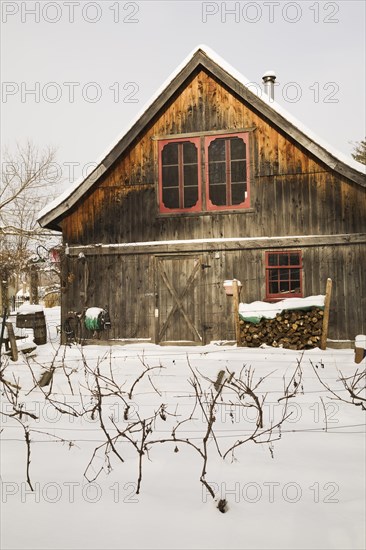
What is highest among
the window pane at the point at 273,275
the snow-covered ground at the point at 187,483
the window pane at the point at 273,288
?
the window pane at the point at 273,275

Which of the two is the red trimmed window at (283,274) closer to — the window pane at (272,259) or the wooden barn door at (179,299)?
the window pane at (272,259)

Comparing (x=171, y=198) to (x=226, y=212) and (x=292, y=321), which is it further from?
(x=292, y=321)

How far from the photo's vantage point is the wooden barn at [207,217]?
10766 millimetres

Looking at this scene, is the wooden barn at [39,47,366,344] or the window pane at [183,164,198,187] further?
the window pane at [183,164,198,187]

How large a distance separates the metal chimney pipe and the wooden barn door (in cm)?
624

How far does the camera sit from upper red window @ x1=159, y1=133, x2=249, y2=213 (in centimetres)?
1148

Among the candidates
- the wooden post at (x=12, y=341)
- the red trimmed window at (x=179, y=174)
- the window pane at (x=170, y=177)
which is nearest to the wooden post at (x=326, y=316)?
the red trimmed window at (x=179, y=174)

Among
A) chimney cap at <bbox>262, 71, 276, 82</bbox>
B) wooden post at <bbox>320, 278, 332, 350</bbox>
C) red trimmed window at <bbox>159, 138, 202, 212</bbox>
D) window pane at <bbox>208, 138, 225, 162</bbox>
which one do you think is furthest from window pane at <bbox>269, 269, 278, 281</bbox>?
chimney cap at <bbox>262, 71, 276, 82</bbox>

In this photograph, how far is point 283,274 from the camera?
1112cm

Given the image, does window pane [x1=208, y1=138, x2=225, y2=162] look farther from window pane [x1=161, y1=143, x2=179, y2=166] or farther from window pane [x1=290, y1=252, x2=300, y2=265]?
window pane [x1=290, y1=252, x2=300, y2=265]

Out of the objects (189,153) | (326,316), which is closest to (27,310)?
(189,153)

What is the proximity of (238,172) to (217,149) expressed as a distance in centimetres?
84

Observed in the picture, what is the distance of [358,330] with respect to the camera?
10.5 meters

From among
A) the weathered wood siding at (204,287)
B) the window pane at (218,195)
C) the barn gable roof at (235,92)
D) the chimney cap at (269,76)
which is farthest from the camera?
the chimney cap at (269,76)
